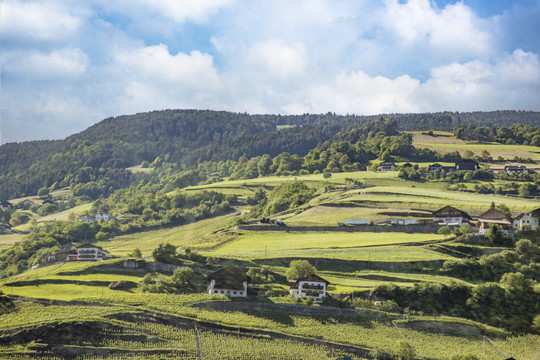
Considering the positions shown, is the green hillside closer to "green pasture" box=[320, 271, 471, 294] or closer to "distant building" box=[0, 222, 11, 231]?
"green pasture" box=[320, 271, 471, 294]

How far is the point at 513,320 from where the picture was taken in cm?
6700

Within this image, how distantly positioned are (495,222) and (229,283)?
44.1 meters

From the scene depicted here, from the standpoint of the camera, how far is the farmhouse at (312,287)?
66.7 metres

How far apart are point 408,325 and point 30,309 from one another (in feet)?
127

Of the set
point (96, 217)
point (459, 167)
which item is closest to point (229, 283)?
point (96, 217)

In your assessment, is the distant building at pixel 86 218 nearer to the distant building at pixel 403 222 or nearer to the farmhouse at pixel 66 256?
the farmhouse at pixel 66 256

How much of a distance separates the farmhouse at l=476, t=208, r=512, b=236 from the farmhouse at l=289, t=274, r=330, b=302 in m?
32.1

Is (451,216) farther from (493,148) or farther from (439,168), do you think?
(493,148)

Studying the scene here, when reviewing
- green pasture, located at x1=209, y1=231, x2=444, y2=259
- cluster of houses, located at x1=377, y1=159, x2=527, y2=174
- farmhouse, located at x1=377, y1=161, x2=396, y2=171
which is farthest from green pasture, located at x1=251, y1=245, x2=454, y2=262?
farmhouse, located at x1=377, y1=161, x2=396, y2=171

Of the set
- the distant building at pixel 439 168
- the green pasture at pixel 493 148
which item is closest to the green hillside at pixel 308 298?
the distant building at pixel 439 168

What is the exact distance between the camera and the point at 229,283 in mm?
66875

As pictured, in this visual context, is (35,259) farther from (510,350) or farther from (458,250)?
(510,350)

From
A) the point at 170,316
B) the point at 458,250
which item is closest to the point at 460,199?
the point at 458,250

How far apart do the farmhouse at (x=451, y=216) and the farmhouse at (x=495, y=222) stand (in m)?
3.71
